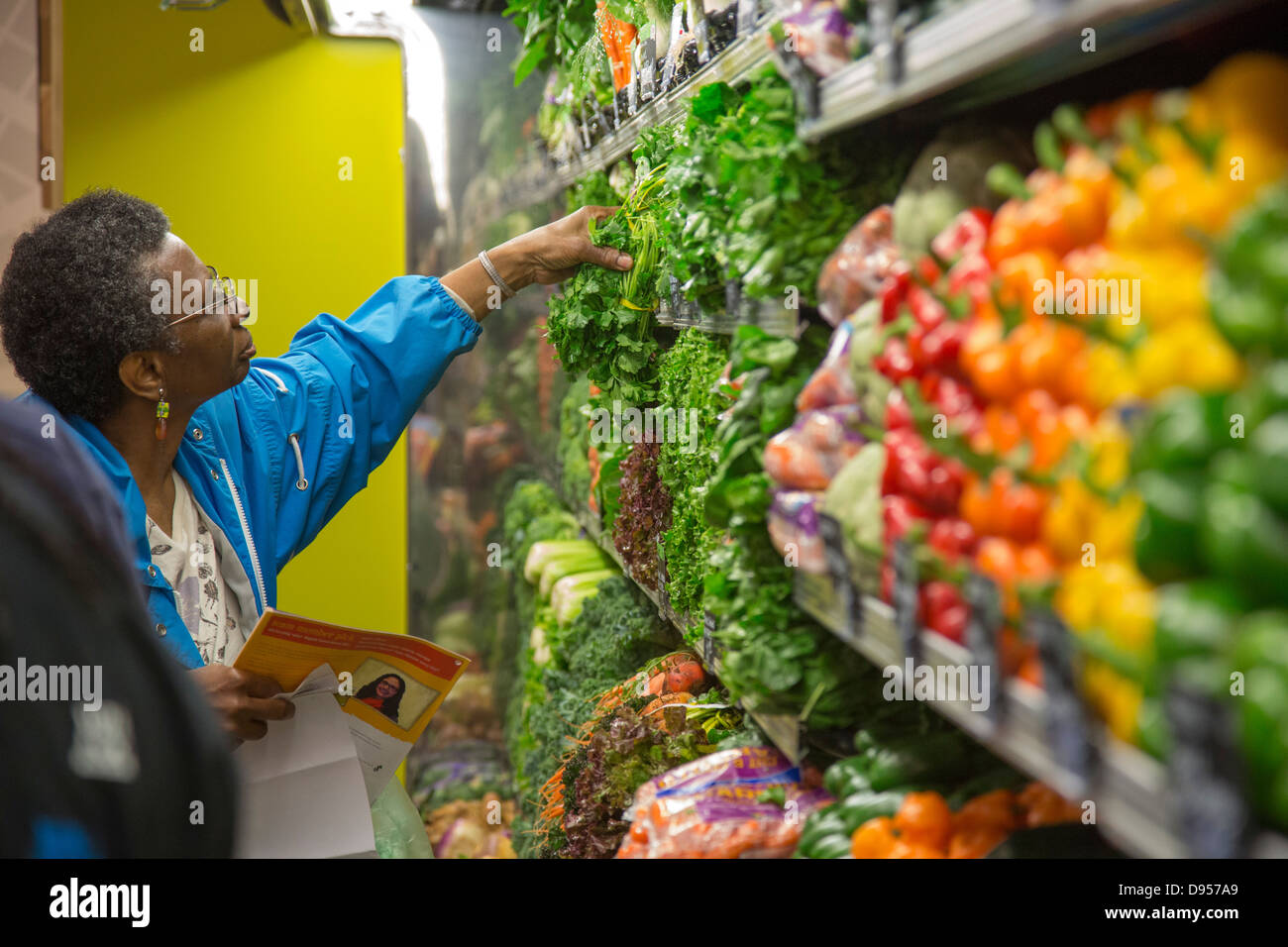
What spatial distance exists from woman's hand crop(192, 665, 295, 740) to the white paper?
3 cm

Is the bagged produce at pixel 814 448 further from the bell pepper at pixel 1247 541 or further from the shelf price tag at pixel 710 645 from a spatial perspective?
the bell pepper at pixel 1247 541

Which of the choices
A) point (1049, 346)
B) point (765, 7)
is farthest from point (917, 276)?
point (765, 7)

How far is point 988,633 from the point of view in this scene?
1.00 metres

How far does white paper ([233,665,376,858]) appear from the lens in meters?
1.94

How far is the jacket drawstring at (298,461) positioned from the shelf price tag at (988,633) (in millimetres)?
2272

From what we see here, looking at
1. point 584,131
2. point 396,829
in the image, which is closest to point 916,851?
point 396,829

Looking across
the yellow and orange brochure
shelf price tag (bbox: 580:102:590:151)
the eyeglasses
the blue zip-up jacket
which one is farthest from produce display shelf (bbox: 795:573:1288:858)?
shelf price tag (bbox: 580:102:590:151)

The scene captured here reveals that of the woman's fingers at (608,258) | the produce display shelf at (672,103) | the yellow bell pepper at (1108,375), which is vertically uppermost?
the produce display shelf at (672,103)

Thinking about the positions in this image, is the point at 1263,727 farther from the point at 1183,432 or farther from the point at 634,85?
the point at 634,85

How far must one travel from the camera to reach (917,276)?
1313 millimetres

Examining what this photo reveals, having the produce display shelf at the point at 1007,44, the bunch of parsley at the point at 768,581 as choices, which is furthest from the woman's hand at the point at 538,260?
the produce display shelf at the point at 1007,44

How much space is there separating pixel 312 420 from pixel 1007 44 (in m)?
2.38

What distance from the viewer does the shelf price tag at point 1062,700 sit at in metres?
0.88

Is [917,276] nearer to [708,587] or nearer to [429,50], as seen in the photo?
[708,587]
